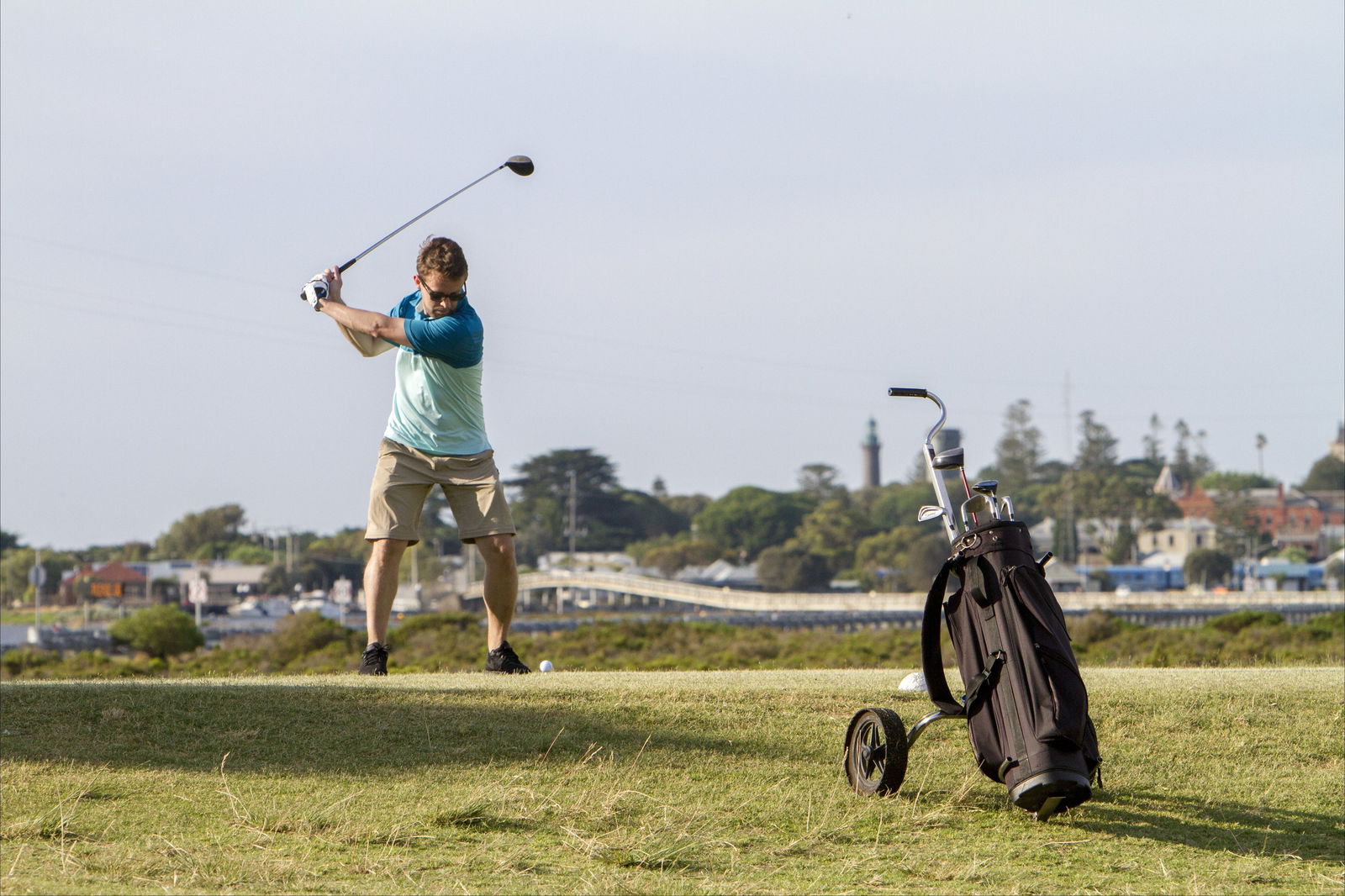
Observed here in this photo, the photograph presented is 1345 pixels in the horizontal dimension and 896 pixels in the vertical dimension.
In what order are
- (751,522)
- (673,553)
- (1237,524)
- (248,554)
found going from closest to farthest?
1. (673,553)
2. (248,554)
3. (1237,524)
4. (751,522)

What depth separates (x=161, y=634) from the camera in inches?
1597

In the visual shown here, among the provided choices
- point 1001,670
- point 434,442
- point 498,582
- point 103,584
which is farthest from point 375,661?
point 103,584

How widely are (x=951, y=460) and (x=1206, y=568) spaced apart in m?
125

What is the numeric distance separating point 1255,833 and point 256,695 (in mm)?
3991

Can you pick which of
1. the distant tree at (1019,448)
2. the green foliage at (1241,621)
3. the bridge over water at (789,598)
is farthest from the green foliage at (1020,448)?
the green foliage at (1241,621)

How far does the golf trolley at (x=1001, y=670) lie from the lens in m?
4.88

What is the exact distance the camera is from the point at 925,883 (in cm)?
468

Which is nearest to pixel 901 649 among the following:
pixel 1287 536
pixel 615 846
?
pixel 615 846

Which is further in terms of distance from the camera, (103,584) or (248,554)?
(248,554)

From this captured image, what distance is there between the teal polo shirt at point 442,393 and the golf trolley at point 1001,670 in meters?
2.65

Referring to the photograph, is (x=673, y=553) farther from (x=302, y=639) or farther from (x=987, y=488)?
(x=987, y=488)

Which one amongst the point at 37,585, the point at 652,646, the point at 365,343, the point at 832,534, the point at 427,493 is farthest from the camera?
the point at 832,534

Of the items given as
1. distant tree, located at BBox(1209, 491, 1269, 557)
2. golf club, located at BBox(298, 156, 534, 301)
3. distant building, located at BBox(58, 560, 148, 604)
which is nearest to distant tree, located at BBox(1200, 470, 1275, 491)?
distant tree, located at BBox(1209, 491, 1269, 557)

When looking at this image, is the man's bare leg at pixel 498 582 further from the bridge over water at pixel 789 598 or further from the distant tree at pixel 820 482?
the distant tree at pixel 820 482
